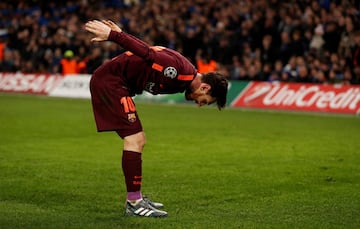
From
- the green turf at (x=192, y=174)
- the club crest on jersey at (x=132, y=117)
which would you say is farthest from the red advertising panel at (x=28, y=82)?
the club crest on jersey at (x=132, y=117)

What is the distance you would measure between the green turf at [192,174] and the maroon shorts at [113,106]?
2.92 feet

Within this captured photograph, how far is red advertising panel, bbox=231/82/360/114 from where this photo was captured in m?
21.1

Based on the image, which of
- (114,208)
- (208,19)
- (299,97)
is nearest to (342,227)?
(114,208)

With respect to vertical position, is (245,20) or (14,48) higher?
(245,20)

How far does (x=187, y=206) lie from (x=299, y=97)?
14.8 metres

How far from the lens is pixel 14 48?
33.9 m

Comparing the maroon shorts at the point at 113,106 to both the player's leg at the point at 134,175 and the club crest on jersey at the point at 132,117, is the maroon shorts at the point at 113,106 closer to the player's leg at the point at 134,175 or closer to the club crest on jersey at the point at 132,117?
the club crest on jersey at the point at 132,117

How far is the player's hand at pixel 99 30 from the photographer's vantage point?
23.1ft

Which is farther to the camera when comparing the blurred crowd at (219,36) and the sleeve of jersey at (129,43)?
the blurred crowd at (219,36)

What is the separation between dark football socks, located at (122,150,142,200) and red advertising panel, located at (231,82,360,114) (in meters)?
14.4

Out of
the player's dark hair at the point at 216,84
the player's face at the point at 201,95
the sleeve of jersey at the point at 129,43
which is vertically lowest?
the player's face at the point at 201,95

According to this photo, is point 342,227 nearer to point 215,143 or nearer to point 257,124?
point 215,143

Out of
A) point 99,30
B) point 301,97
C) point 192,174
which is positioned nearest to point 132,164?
point 99,30

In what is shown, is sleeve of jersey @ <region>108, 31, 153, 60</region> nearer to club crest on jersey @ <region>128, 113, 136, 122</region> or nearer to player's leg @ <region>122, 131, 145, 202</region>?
club crest on jersey @ <region>128, 113, 136, 122</region>
